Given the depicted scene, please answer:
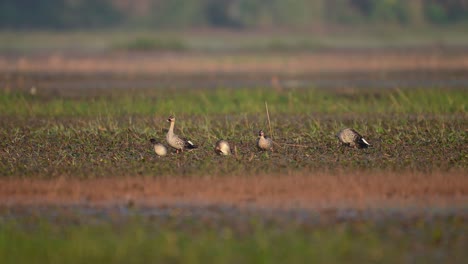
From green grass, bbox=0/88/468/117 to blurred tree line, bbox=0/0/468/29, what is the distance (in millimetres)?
53150

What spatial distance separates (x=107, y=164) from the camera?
14688mm

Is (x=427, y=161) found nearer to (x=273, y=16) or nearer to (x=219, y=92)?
(x=219, y=92)

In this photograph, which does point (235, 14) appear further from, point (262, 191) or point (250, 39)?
point (262, 191)

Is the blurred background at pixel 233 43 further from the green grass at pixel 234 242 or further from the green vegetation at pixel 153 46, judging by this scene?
the green grass at pixel 234 242

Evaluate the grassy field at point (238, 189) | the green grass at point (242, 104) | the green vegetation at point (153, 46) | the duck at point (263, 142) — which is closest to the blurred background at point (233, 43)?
the green vegetation at point (153, 46)

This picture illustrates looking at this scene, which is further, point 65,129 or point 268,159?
point 65,129

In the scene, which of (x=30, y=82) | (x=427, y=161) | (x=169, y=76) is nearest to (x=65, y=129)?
(x=427, y=161)

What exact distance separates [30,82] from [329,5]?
5076cm

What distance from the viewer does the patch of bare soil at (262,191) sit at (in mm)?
11914

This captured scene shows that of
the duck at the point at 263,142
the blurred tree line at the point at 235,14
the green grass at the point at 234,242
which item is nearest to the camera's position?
the green grass at the point at 234,242

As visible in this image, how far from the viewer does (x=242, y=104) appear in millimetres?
24844

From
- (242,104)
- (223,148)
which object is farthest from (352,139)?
(242,104)

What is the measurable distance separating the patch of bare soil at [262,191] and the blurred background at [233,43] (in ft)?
64.6

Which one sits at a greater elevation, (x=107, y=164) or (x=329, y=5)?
(x=107, y=164)
